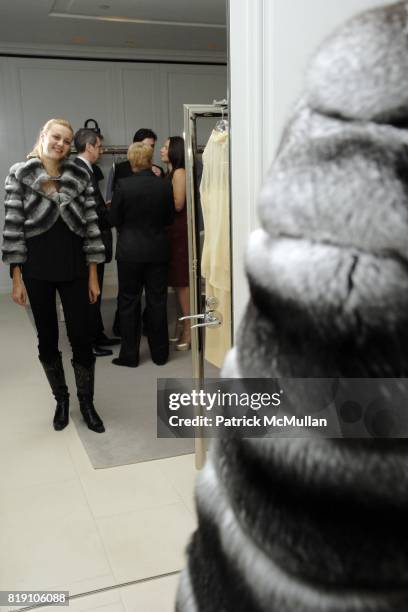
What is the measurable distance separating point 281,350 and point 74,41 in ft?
21.2

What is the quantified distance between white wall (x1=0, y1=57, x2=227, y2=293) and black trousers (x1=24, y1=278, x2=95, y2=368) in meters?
4.10

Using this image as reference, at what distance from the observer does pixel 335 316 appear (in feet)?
1.86

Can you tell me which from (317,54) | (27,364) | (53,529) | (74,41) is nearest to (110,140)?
(74,41)

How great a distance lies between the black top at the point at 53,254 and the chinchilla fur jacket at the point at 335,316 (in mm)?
1974

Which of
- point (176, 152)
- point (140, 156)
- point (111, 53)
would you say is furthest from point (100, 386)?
point (111, 53)

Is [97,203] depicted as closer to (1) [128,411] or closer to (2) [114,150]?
(1) [128,411]

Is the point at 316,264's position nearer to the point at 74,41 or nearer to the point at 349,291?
the point at 349,291

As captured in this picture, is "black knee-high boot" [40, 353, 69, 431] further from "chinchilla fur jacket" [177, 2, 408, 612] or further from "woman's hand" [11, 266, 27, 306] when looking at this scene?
"chinchilla fur jacket" [177, 2, 408, 612]

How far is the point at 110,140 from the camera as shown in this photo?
6.72 meters

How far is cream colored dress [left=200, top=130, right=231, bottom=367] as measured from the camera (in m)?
2.16

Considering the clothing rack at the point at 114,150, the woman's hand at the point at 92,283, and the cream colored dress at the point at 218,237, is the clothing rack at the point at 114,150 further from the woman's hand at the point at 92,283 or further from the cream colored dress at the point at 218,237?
the cream colored dress at the point at 218,237

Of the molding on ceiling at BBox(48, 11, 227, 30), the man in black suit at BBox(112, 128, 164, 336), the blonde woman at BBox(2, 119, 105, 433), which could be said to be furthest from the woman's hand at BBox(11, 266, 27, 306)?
the molding on ceiling at BBox(48, 11, 227, 30)

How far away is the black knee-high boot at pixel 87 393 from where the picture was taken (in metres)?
2.85

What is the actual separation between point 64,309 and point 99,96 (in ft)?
15.6
